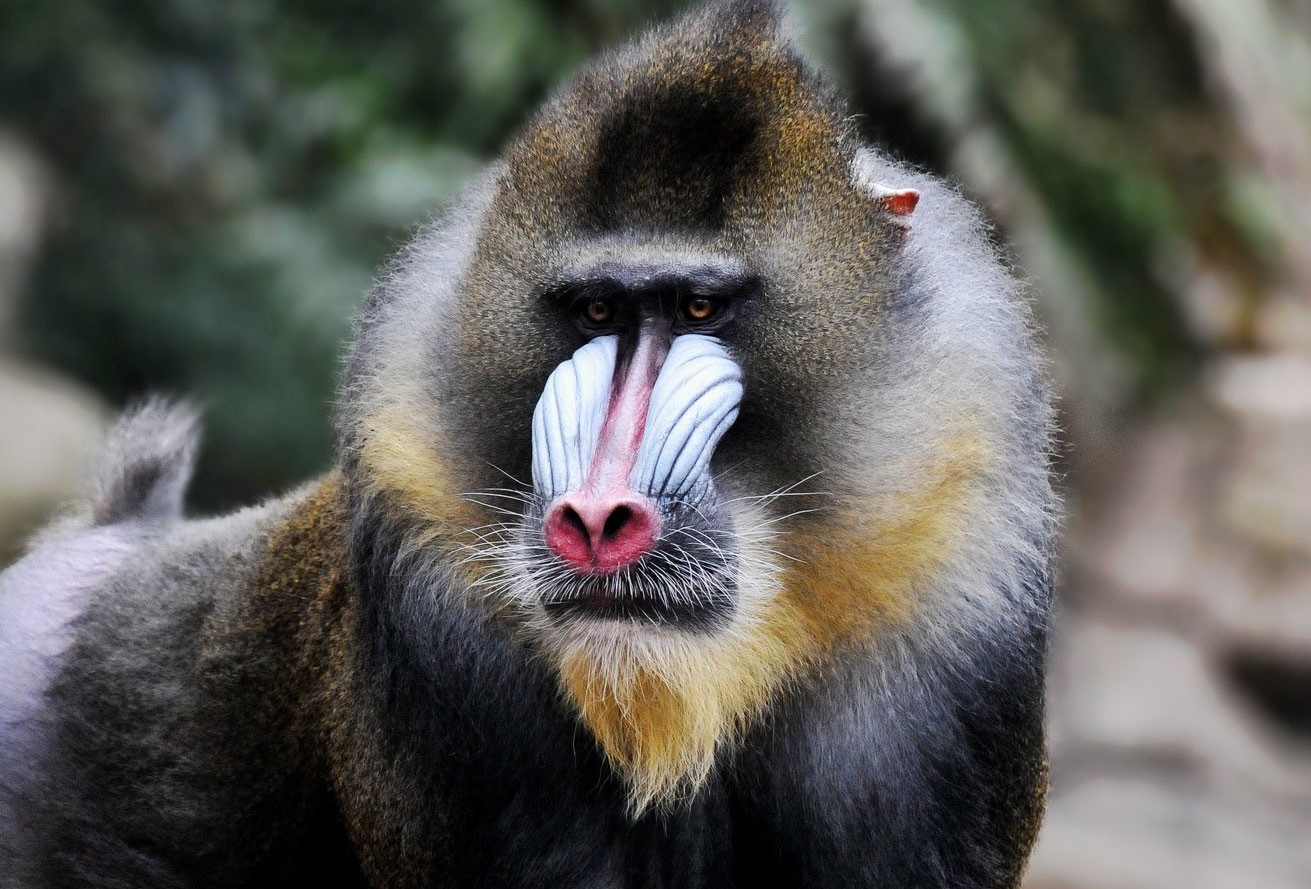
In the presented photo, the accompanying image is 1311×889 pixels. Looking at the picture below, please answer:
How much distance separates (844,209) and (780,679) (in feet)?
2.78

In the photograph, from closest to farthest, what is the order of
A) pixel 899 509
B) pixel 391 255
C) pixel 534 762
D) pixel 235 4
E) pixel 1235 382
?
pixel 899 509
pixel 534 762
pixel 391 255
pixel 235 4
pixel 1235 382

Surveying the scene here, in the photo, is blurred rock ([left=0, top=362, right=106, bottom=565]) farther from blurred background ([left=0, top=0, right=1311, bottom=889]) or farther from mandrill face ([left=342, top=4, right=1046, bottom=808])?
mandrill face ([left=342, top=4, right=1046, bottom=808])

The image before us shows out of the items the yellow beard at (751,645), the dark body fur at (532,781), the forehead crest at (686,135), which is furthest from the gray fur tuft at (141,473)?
the yellow beard at (751,645)

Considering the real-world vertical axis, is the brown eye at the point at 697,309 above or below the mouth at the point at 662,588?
above

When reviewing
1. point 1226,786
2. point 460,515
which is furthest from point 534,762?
point 1226,786

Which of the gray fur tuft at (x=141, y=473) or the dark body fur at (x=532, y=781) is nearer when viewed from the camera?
the dark body fur at (x=532, y=781)

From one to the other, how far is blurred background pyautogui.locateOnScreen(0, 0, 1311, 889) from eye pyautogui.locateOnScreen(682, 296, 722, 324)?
394 cm

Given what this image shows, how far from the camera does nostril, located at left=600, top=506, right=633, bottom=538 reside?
8.08ft

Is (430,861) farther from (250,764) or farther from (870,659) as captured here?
(870,659)

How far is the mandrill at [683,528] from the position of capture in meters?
2.64

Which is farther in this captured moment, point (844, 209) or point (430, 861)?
point (430, 861)

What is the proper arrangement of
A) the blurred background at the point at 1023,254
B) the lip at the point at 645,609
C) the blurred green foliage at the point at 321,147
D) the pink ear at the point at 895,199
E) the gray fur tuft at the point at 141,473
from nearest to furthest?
1. the lip at the point at 645,609
2. the pink ear at the point at 895,199
3. the gray fur tuft at the point at 141,473
4. the blurred green foliage at the point at 321,147
5. the blurred background at the point at 1023,254

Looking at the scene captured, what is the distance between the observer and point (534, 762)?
2998mm

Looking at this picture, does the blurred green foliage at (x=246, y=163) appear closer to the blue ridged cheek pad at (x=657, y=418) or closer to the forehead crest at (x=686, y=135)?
the forehead crest at (x=686, y=135)
